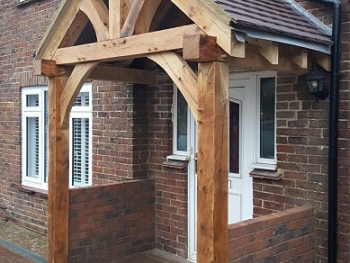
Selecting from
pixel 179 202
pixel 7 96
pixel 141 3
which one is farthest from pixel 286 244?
pixel 7 96

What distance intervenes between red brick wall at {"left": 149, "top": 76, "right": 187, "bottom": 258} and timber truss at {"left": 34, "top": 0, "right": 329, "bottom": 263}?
0.56m

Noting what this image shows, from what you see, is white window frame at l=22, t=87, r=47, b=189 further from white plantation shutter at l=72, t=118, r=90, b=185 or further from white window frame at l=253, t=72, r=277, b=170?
white window frame at l=253, t=72, r=277, b=170

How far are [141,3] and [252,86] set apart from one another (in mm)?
1656

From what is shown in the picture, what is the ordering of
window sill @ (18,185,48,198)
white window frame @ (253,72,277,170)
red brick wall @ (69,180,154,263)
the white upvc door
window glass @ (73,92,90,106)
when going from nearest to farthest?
white window frame @ (253,72,277,170) → the white upvc door → red brick wall @ (69,180,154,263) → window glass @ (73,92,90,106) → window sill @ (18,185,48,198)

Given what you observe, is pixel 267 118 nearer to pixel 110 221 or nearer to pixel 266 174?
pixel 266 174

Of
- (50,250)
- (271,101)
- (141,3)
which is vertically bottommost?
(50,250)

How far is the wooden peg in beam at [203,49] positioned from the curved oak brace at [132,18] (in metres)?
0.84

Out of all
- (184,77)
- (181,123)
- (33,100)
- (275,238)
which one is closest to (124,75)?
(181,123)

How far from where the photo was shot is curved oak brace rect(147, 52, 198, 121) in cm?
360

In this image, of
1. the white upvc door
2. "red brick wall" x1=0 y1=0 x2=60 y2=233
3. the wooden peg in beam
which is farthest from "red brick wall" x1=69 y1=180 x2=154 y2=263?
the wooden peg in beam

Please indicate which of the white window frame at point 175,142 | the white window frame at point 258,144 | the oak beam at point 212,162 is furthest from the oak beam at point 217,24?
the white window frame at point 175,142

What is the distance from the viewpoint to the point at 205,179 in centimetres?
353

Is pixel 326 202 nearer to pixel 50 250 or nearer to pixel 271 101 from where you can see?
pixel 271 101

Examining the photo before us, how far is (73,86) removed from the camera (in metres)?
4.86
